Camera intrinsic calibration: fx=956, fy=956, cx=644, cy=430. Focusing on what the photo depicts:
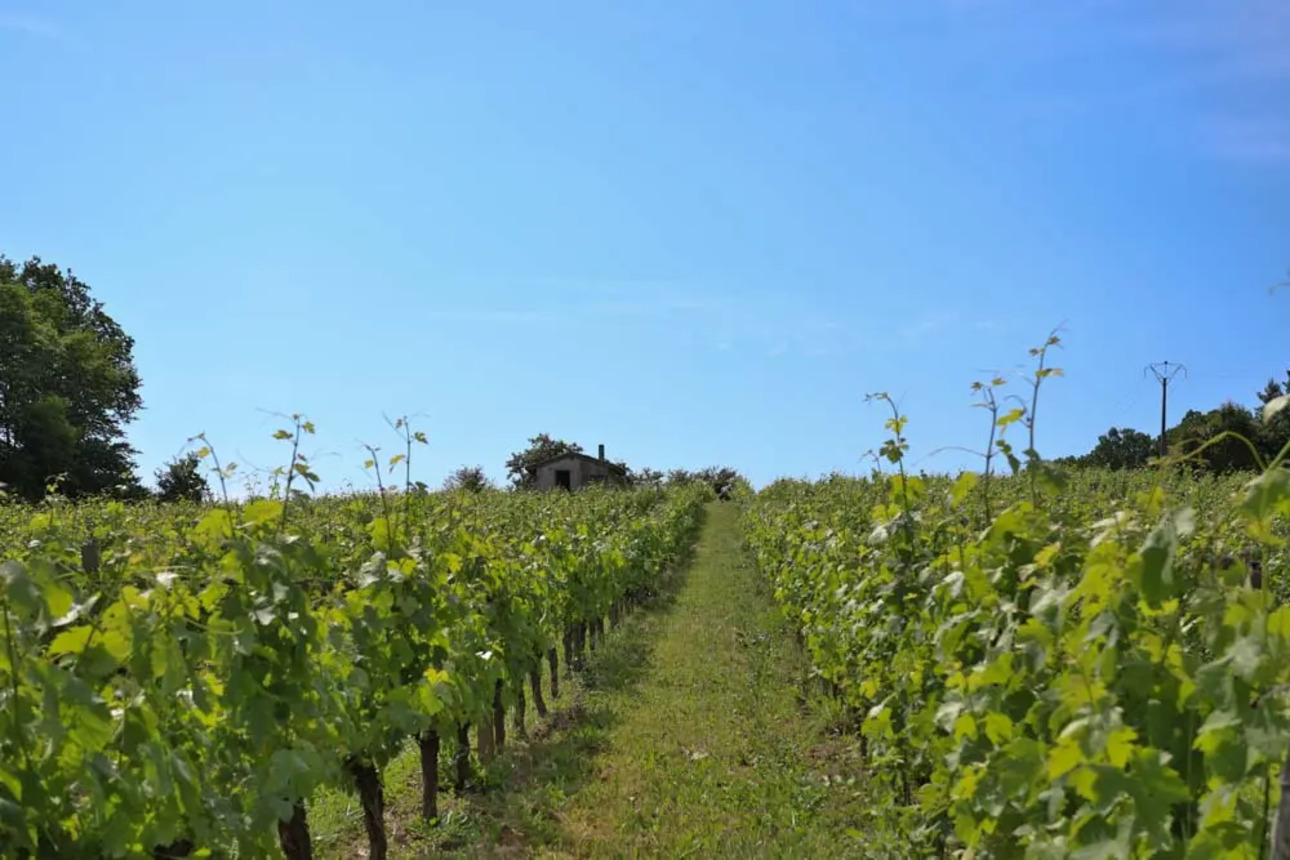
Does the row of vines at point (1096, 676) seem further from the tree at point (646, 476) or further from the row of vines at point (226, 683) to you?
the tree at point (646, 476)

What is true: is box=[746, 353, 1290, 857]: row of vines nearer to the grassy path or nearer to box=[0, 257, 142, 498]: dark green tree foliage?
the grassy path

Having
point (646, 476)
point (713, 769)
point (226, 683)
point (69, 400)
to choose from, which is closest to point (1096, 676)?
point (226, 683)

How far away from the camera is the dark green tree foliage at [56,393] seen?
39.3m

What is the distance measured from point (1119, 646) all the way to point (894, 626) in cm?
212

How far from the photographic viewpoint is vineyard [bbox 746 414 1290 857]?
1845mm

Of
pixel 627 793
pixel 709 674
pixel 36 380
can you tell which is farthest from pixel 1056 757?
pixel 36 380

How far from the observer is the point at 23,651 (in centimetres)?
222

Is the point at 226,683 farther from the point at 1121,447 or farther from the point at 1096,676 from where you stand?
the point at 1121,447

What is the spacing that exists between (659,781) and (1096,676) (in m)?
4.60

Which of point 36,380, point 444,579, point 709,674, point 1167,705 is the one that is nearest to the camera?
point 1167,705

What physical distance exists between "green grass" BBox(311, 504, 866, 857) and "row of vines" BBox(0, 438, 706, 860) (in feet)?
1.68

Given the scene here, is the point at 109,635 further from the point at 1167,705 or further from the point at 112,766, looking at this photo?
the point at 1167,705

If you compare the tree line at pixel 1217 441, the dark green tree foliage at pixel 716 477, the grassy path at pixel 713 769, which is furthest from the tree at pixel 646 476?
the grassy path at pixel 713 769

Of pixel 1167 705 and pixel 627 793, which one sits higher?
pixel 1167 705
